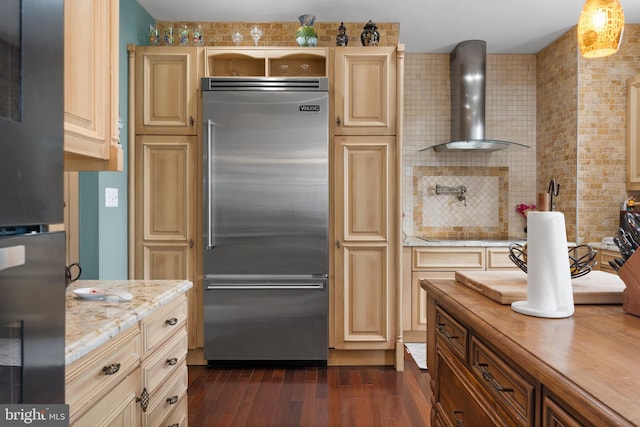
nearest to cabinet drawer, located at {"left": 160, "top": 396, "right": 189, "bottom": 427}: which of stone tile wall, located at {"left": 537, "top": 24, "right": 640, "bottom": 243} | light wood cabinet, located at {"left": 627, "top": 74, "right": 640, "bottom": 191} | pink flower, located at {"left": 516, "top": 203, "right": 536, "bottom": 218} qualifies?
stone tile wall, located at {"left": 537, "top": 24, "right": 640, "bottom": 243}

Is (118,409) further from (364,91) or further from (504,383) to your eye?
(364,91)

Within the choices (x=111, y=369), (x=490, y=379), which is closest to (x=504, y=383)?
(x=490, y=379)

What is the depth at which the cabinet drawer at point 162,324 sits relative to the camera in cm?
153

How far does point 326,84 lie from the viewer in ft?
9.98

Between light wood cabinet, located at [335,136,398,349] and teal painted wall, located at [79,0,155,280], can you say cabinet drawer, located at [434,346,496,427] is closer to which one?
light wood cabinet, located at [335,136,398,349]

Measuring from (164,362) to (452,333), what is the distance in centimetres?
113

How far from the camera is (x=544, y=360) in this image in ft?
2.58

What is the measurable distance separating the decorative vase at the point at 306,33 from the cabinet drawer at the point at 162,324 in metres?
2.17

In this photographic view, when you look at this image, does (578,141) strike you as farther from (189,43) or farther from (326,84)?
(189,43)

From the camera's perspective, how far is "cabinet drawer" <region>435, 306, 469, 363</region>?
1.27 m

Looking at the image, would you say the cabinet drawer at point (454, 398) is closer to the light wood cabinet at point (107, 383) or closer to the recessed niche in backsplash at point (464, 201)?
the light wood cabinet at point (107, 383)

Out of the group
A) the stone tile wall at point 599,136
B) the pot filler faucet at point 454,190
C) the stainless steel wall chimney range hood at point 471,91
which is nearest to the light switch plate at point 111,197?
the stainless steel wall chimney range hood at point 471,91

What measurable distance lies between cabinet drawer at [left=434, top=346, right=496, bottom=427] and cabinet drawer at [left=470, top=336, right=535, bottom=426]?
3.5 inches

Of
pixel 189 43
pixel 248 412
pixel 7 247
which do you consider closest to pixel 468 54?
pixel 189 43
